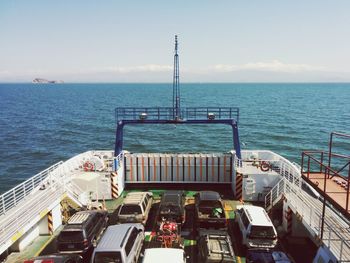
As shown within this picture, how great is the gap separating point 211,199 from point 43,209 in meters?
8.27

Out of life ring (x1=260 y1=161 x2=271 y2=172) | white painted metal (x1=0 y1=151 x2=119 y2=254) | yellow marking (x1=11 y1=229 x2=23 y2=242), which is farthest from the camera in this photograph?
life ring (x1=260 y1=161 x2=271 y2=172)

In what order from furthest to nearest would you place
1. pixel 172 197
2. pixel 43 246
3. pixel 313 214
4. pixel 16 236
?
pixel 172 197 → pixel 43 246 → pixel 313 214 → pixel 16 236

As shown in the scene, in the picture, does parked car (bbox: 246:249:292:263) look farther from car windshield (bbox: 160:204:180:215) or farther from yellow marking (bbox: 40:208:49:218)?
yellow marking (bbox: 40:208:49:218)

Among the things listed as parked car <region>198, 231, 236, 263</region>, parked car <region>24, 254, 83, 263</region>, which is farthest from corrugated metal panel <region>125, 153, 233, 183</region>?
parked car <region>24, 254, 83, 263</region>

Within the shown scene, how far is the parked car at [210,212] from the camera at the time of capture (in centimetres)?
1501

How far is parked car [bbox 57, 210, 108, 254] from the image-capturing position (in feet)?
43.8

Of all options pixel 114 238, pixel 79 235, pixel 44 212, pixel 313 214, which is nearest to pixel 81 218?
pixel 79 235

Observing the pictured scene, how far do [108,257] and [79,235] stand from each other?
263 cm

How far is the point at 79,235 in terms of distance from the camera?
13.5 metres

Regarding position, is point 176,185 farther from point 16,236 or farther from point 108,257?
point 16,236

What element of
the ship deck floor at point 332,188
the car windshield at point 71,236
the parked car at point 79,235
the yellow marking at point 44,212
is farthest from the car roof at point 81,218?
the ship deck floor at point 332,188

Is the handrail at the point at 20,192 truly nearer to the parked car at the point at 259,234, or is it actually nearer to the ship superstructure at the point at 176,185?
the ship superstructure at the point at 176,185

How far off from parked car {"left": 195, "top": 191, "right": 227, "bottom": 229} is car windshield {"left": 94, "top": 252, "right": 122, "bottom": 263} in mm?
4797

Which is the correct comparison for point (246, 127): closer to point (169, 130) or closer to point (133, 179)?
point (169, 130)
